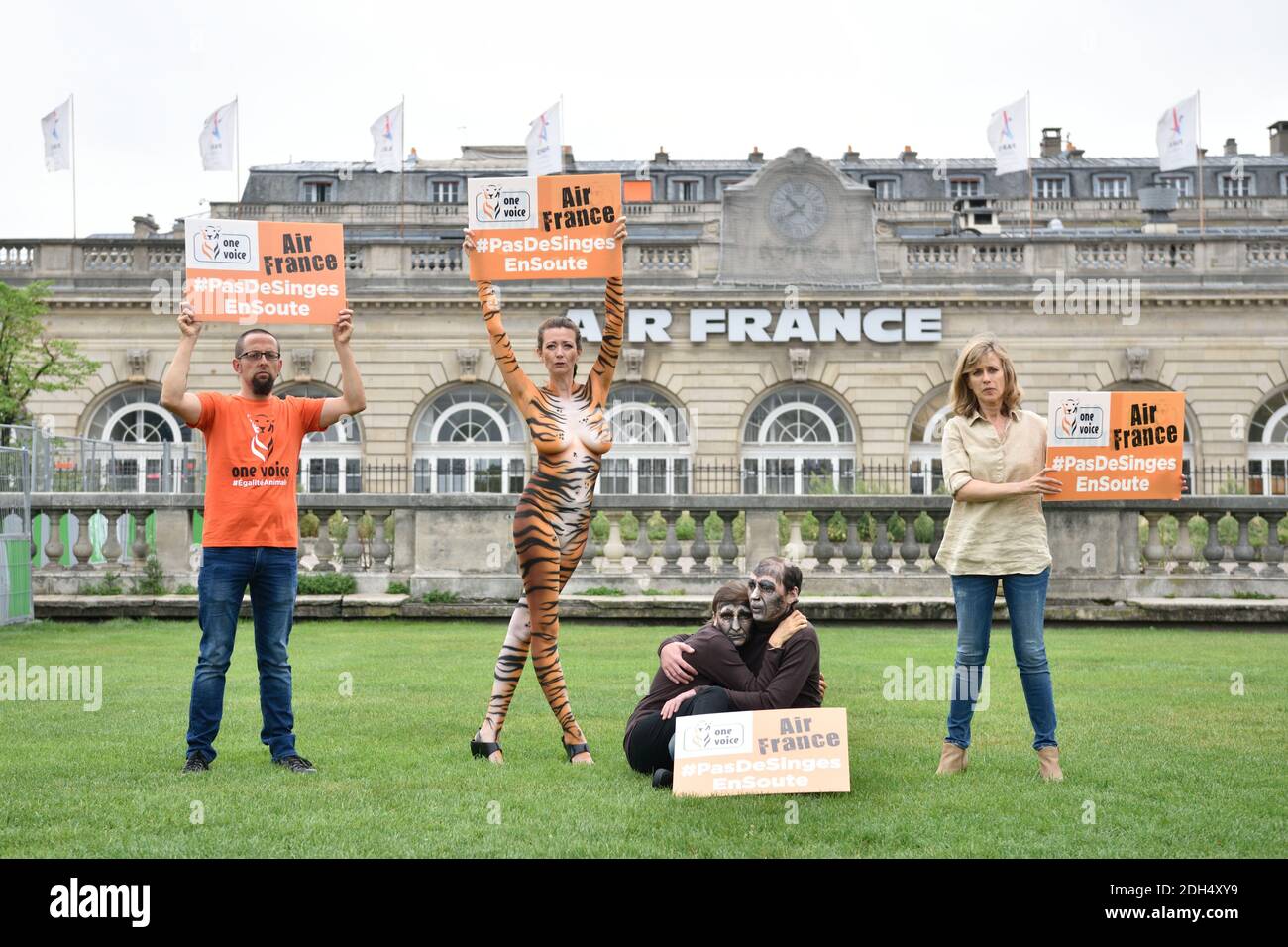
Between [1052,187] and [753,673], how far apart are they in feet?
182

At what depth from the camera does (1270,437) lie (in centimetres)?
3616

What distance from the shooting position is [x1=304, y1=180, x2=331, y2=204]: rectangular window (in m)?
55.8

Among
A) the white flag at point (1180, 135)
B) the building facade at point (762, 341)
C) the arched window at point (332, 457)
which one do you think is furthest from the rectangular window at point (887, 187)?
the arched window at point (332, 457)

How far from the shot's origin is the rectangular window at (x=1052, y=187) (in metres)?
56.6

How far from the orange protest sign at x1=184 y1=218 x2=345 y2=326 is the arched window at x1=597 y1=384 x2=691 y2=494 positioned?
85.9ft

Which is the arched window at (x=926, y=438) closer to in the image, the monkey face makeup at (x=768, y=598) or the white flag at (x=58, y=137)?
the white flag at (x=58, y=137)

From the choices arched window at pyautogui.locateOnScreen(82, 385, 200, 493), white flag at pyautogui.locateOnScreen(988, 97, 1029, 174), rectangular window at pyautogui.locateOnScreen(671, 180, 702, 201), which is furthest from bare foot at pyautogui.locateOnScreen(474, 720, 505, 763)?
rectangular window at pyautogui.locateOnScreen(671, 180, 702, 201)

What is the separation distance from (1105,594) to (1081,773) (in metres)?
8.57

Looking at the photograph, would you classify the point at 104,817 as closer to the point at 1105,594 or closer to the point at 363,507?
the point at 363,507

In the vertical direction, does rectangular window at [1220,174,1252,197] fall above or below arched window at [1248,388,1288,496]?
above

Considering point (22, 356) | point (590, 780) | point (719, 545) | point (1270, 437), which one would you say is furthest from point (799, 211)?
point (590, 780)

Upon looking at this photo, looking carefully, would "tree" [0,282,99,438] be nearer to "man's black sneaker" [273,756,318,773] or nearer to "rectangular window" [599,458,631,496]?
"rectangular window" [599,458,631,496]

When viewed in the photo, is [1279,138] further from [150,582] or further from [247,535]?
[247,535]
